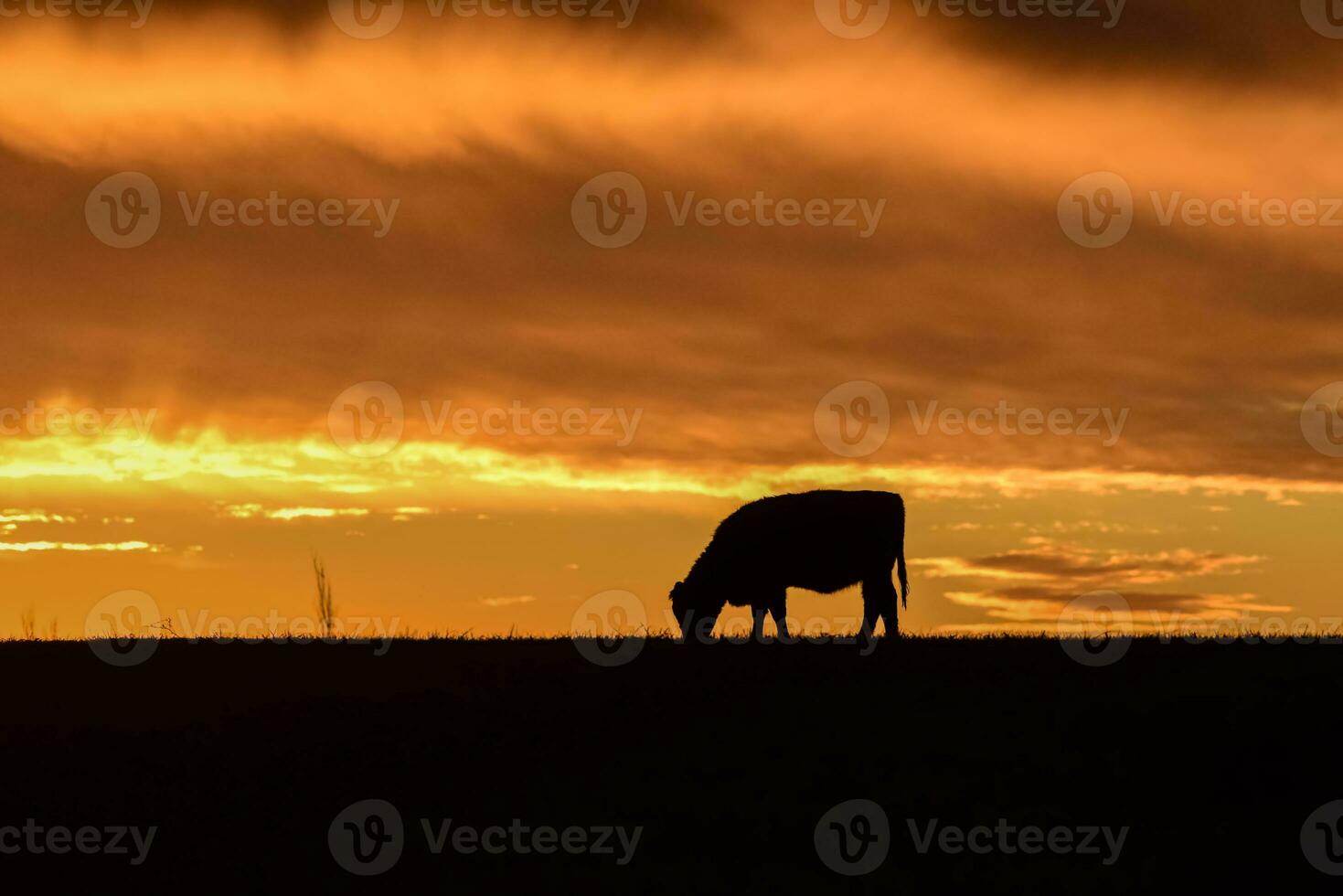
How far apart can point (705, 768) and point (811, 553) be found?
1080cm

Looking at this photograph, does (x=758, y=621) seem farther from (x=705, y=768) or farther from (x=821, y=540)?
(x=705, y=768)

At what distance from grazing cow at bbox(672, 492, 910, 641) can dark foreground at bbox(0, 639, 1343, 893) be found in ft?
15.7

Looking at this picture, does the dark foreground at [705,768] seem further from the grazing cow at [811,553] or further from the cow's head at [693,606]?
the cow's head at [693,606]

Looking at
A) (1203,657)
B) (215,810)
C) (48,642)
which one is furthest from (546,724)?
(48,642)

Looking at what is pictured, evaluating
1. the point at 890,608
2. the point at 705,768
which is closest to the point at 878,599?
the point at 890,608

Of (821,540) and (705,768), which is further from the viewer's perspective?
(821,540)

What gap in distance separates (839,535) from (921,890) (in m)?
13.4

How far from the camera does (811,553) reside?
29.1 m

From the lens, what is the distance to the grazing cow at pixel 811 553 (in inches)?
1137

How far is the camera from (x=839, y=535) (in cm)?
2903

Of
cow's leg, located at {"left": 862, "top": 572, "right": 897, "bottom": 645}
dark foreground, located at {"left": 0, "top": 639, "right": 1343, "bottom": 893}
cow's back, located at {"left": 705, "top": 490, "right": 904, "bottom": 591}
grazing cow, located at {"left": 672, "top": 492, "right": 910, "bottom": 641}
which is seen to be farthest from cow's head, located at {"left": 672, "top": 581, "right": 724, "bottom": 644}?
dark foreground, located at {"left": 0, "top": 639, "right": 1343, "bottom": 893}

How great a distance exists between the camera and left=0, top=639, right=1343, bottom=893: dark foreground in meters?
16.6

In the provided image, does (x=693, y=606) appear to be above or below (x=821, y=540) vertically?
below

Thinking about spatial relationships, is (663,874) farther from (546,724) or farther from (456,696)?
(456,696)
